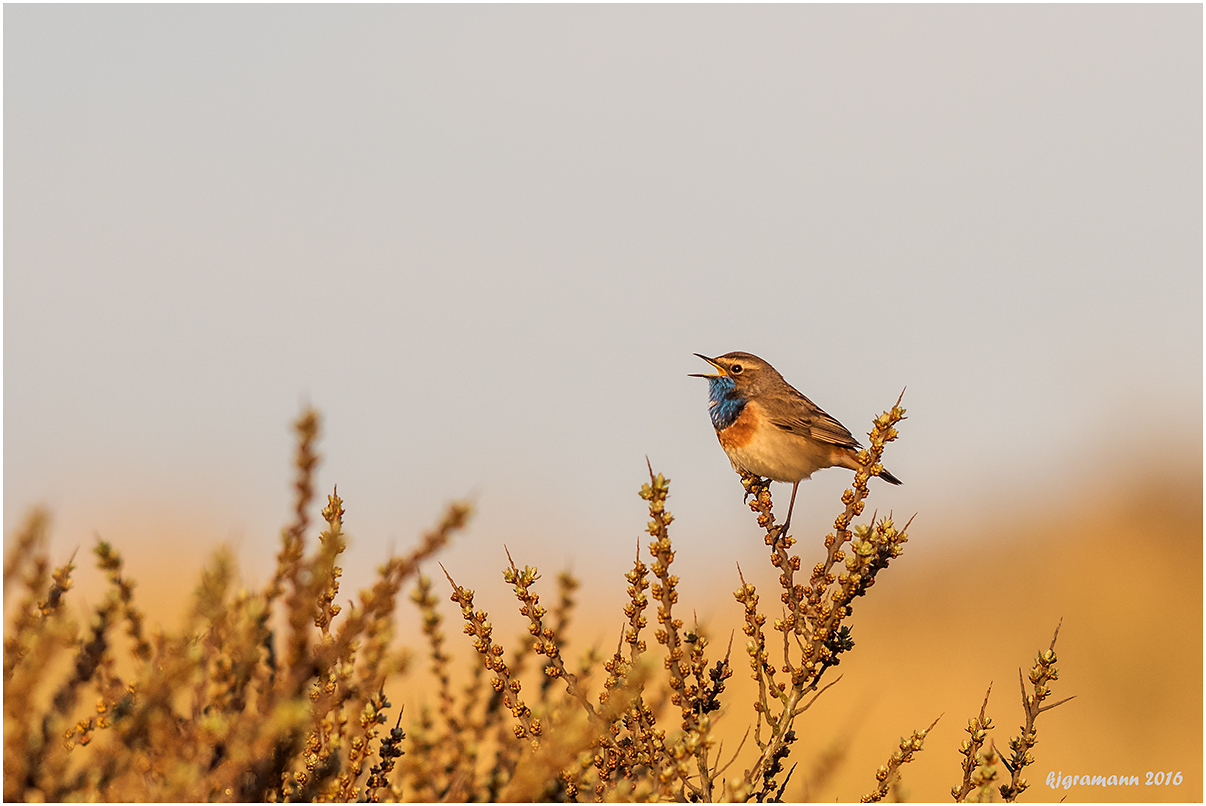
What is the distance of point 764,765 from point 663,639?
86cm

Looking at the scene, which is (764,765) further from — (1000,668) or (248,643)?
(1000,668)

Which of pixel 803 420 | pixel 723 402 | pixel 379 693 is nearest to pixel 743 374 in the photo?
pixel 723 402

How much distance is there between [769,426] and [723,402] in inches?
25.4

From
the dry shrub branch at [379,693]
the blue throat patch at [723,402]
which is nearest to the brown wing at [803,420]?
the blue throat patch at [723,402]

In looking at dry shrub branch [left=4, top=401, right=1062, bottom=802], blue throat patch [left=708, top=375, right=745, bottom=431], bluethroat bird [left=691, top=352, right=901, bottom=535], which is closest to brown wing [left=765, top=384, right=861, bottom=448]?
bluethroat bird [left=691, top=352, right=901, bottom=535]

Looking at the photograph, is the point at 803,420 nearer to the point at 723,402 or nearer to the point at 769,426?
the point at 769,426

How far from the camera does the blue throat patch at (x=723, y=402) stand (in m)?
9.06

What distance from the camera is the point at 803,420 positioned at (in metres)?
9.09

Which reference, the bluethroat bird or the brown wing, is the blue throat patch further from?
the brown wing

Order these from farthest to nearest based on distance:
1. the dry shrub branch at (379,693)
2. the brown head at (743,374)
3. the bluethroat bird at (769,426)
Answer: the brown head at (743,374) < the bluethroat bird at (769,426) < the dry shrub branch at (379,693)

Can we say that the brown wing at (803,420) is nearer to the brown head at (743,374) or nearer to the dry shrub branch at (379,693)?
the brown head at (743,374)

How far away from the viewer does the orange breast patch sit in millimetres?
8742

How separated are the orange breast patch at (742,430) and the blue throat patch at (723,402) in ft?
0.22

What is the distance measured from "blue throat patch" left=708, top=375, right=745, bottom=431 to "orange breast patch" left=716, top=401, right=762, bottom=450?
2.7 inches
